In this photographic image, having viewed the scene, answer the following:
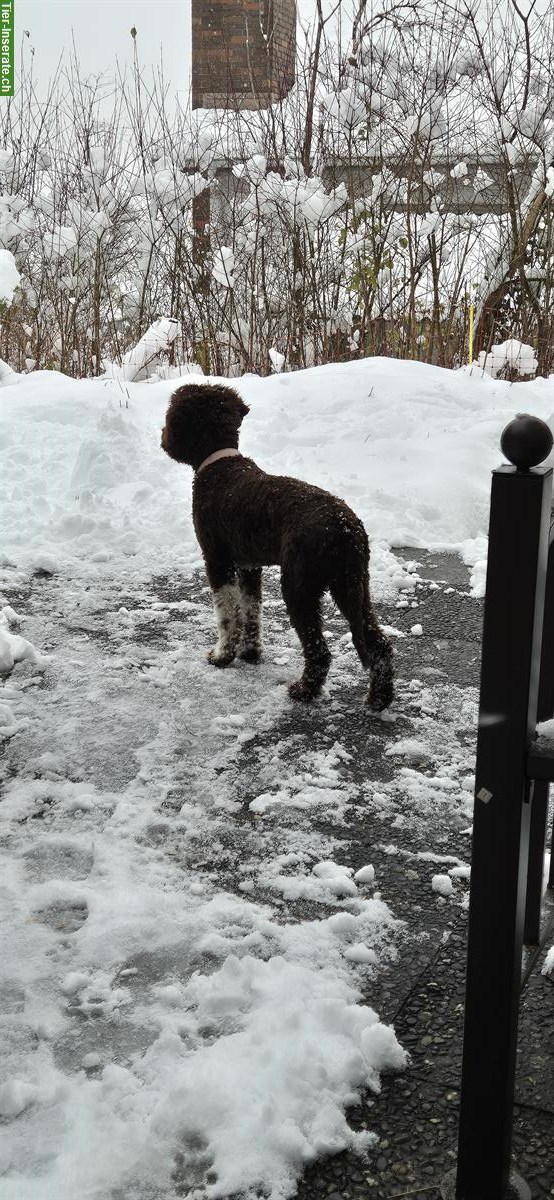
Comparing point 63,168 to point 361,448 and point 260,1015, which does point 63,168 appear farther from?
point 260,1015

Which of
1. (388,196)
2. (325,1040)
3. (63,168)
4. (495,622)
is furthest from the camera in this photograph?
(63,168)

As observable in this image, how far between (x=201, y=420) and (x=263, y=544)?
698 mm

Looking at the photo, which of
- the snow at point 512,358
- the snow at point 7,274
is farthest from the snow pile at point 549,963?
the snow at point 7,274

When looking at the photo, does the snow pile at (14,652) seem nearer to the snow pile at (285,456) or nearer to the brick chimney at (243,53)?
the snow pile at (285,456)

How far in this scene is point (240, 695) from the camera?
161 inches

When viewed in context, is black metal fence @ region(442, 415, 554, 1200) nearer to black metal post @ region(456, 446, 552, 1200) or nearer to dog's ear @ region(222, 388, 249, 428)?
black metal post @ region(456, 446, 552, 1200)

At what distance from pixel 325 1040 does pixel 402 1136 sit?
27 centimetres

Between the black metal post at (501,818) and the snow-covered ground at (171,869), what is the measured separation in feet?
1.27

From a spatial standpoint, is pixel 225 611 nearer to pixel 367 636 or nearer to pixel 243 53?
pixel 367 636

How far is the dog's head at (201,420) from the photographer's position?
4188 mm

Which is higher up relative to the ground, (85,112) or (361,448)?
(85,112)

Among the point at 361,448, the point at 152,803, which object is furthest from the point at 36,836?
the point at 361,448

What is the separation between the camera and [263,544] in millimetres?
3893

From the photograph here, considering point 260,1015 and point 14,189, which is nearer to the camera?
point 260,1015
